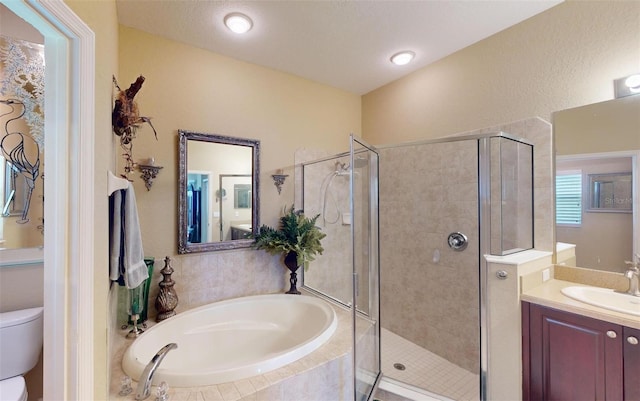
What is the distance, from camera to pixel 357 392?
174 cm

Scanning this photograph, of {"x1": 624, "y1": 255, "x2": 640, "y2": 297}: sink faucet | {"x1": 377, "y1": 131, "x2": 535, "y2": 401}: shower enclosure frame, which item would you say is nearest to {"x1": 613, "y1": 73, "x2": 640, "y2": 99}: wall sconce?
{"x1": 377, "y1": 131, "x2": 535, "y2": 401}: shower enclosure frame

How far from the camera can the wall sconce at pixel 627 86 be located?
1.60 metres

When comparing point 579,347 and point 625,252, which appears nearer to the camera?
point 579,347

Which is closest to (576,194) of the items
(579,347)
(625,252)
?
(625,252)

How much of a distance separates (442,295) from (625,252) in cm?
121

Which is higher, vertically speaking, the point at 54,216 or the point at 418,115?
the point at 418,115

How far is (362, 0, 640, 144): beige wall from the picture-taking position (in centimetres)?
167

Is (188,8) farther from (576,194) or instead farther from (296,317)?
(576,194)

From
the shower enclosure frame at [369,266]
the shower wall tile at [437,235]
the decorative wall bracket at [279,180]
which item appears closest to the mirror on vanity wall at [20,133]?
the shower enclosure frame at [369,266]

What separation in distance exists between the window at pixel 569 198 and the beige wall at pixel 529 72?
0.44 m

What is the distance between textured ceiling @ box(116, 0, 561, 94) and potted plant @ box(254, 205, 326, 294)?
5.11 feet

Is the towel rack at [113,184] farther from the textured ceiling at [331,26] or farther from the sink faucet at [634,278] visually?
the sink faucet at [634,278]

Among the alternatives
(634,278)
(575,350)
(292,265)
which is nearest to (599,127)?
(634,278)

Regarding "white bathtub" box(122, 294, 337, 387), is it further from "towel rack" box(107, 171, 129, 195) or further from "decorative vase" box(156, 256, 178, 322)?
"towel rack" box(107, 171, 129, 195)
